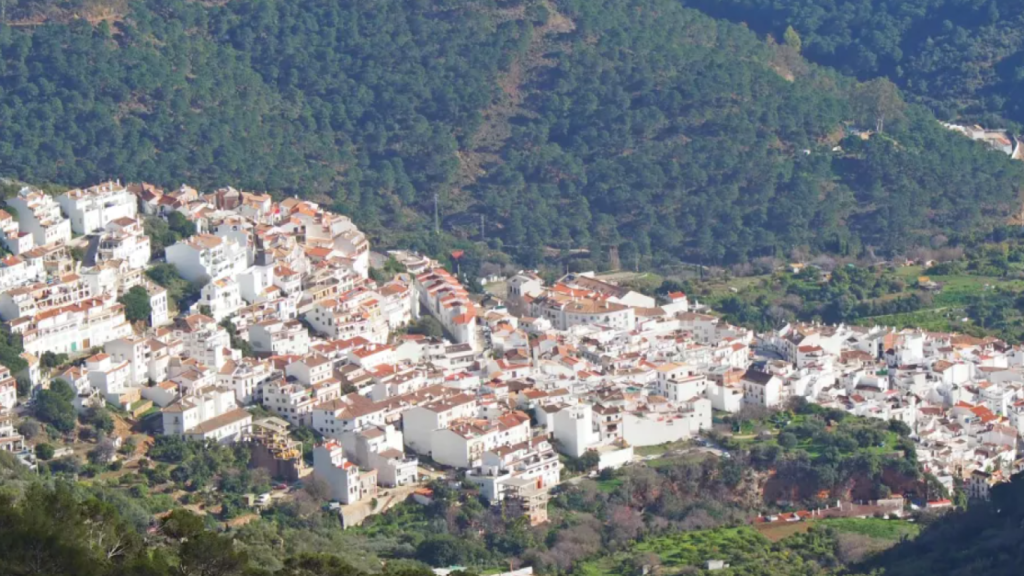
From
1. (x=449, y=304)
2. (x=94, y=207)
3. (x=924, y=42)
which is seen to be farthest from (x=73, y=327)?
(x=924, y=42)

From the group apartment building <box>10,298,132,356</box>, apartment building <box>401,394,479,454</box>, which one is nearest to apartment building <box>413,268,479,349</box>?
apartment building <box>401,394,479,454</box>

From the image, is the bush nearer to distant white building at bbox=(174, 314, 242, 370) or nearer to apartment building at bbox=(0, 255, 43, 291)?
distant white building at bbox=(174, 314, 242, 370)

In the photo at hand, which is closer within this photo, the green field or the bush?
the green field

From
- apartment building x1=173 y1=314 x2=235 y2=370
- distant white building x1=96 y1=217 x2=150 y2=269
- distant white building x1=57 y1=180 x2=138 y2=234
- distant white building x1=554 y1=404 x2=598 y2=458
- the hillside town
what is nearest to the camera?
the hillside town

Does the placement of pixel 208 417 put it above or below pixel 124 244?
below

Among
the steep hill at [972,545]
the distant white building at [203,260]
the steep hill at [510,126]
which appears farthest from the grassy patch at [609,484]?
the steep hill at [510,126]

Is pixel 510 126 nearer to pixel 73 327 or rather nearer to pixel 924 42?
pixel 924 42

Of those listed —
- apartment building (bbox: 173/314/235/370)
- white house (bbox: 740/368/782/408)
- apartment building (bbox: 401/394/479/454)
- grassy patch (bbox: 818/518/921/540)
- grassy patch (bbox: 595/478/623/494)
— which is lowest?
grassy patch (bbox: 818/518/921/540)

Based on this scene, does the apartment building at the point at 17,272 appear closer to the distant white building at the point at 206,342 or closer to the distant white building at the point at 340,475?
the distant white building at the point at 206,342
